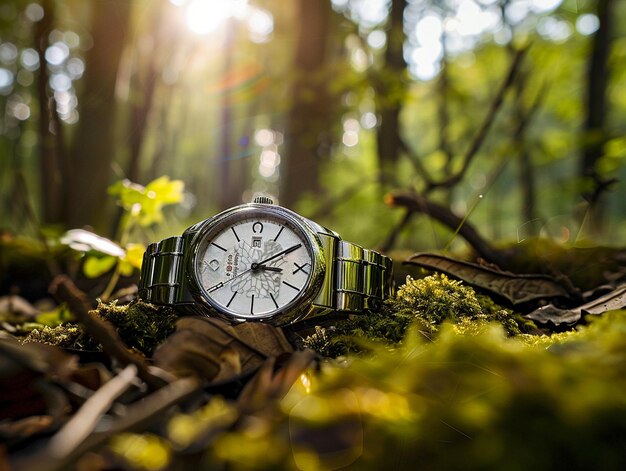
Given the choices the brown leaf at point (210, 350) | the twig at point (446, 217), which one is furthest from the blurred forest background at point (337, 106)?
the brown leaf at point (210, 350)

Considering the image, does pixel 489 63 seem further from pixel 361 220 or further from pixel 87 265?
pixel 87 265

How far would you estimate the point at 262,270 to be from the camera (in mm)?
2473

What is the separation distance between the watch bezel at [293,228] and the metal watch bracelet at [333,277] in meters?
0.04

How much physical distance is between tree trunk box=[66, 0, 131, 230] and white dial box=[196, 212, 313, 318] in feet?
13.5

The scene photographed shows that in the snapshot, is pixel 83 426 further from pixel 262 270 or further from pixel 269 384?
pixel 262 270

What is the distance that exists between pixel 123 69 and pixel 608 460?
663cm

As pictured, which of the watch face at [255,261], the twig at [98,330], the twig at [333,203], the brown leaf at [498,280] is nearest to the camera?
the twig at [98,330]

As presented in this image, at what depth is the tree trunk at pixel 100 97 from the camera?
627cm

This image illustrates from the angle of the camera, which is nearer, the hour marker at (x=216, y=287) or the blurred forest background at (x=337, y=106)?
the hour marker at (x=216, y=287)

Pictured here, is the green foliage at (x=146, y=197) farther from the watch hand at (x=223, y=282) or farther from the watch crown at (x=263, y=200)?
the watch hand at (x=223, y=282)

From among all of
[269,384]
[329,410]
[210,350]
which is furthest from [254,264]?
[329,410]

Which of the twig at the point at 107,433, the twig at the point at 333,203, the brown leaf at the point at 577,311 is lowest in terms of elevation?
the twig at the point at 107,433

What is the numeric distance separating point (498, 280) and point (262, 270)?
97 cm

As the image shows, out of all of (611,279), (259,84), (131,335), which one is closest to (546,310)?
(611,279)
